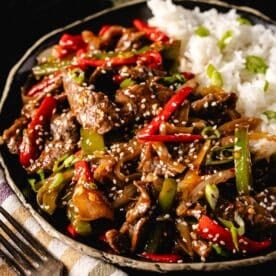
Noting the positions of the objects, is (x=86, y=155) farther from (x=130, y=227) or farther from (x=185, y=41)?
(x=185, y=41)

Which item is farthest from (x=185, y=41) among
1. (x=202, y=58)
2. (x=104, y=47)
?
(x=104, y=47)

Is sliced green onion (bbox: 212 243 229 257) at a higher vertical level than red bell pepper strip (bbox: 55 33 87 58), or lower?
lower

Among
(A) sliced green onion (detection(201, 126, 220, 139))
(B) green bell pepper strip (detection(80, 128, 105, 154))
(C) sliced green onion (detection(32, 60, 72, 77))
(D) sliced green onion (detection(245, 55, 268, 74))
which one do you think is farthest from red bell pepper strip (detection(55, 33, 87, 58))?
(A) sliced green onion (detection(201, 126, 220, 139))

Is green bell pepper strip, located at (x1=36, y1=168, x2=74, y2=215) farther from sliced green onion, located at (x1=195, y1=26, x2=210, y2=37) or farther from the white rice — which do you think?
sliced green onion, located at (x1=195, y1=26, x2=210, y2=37)

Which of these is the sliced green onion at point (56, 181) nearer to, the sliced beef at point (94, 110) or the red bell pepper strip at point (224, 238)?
the sliced beef at point (94, 110)

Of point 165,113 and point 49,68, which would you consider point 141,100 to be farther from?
point 49,68

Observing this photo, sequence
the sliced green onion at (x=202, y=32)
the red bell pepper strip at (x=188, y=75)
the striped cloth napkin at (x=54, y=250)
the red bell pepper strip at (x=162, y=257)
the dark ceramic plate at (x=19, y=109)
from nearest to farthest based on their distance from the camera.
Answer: the dark ceramic plate at (x=19, y=109)
the red bell pepper strip at (x=162, y=257)
the striped cloth napkin at (x=54, y=250)
the red bell pepper strip at (x=188, y=75)
the sliced green onion at (x=202, y=32)

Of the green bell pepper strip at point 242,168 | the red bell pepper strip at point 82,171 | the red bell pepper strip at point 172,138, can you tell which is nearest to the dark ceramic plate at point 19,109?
the red bell pepper strip at point 82,171
